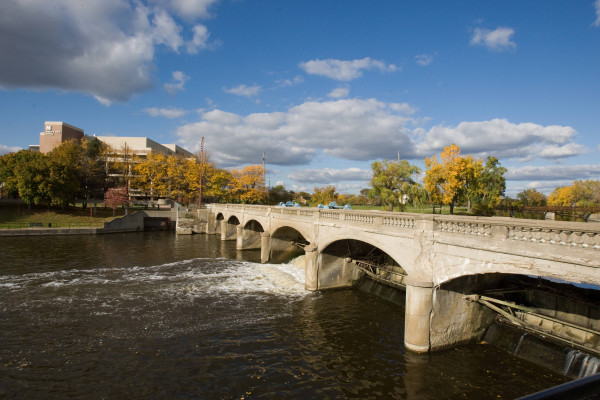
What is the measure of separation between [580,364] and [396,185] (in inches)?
1289

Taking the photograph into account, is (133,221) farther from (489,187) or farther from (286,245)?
(489,187)

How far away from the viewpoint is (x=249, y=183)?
69625 mm

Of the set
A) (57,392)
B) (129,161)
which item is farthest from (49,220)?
(57,392)

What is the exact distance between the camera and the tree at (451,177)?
38938 millimetres

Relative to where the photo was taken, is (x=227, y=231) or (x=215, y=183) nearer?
(x=227, y=231)

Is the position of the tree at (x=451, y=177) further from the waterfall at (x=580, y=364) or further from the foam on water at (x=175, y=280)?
the waterfall at (x=580, y=364)

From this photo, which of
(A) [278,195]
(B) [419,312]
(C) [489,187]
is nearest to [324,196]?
(A) [278,195]

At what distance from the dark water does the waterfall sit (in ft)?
1.68

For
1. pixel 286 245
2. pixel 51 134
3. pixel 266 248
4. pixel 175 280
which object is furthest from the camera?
pixel 51 134

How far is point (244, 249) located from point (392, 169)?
21.9 meters

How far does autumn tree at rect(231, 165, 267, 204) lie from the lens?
229 feet

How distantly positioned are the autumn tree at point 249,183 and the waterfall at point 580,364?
61.4m

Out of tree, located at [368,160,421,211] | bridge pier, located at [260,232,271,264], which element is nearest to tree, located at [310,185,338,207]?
tree, located at [368,160,421,211]

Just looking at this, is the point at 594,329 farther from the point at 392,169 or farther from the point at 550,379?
the point at 392,169
